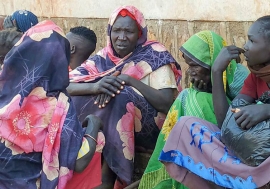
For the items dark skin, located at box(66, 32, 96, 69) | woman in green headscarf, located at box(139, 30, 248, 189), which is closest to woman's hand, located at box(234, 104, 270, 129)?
woman in green headscarf, located at box(139, 30, 248, 189)

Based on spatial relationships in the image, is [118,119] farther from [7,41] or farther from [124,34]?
[7,41]

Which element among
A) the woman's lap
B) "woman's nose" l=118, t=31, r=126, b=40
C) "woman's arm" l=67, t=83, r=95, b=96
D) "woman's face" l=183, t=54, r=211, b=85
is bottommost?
the woman's lap

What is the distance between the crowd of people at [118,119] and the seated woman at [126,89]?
0.04 feet

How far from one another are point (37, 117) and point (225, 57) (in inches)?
52.8

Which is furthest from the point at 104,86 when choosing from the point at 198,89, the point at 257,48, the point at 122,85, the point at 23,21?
the point at 257,48

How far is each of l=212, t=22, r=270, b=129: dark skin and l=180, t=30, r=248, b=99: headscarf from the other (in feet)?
0.63

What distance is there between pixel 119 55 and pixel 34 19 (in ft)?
2.87

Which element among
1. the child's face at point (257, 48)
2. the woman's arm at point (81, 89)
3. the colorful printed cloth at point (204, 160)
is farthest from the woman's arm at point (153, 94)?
the child's face at point (257, 48)

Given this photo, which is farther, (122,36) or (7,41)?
(122,36)

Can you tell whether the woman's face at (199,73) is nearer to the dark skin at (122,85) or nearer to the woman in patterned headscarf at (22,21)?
the dark skin at (122,85)

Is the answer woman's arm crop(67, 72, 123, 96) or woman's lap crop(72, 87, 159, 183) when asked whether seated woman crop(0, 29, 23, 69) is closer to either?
woman's arm crop(67, 72, 123, 96)

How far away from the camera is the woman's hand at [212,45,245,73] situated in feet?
11.9

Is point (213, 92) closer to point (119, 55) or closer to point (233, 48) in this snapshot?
point (233, 48)

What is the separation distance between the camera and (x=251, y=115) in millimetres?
3090
